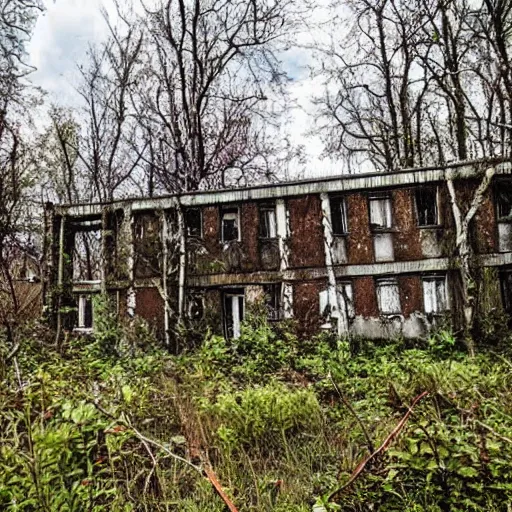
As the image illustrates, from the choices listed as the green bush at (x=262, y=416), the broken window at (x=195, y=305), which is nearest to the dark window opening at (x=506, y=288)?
the green bush at (x=262, y=416)

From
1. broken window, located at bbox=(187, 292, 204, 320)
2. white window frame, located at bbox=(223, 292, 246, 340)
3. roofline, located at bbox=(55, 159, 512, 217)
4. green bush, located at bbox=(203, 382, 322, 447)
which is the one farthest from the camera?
broken window, located at bbox=(187, 292, 204, 320)

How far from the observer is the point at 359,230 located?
1486 cm

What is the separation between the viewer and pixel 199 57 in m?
23.2

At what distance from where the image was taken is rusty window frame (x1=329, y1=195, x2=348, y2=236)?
15070mm

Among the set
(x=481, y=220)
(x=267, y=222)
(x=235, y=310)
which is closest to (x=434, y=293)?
(x=481, y=220)

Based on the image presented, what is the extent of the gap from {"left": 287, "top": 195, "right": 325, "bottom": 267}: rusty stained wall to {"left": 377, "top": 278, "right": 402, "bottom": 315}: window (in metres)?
2.02

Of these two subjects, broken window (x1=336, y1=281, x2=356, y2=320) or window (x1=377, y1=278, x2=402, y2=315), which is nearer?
window (x1=377, y1=278, x2=402, y2=315)

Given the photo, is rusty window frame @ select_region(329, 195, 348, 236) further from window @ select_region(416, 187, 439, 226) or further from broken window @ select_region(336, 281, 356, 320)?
window @ select_region(416, 187, 439, 226)

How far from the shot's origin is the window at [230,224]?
15805mm

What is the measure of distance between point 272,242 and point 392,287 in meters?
4.16

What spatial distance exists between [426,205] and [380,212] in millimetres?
1454

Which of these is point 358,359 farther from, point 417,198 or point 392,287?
point 417,198

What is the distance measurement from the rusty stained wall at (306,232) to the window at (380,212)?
1686mm

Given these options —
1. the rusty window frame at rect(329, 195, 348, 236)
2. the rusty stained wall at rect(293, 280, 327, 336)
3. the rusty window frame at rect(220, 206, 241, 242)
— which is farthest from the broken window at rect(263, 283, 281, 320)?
the rusty window frame at rect(329, 195, 348, 236)
